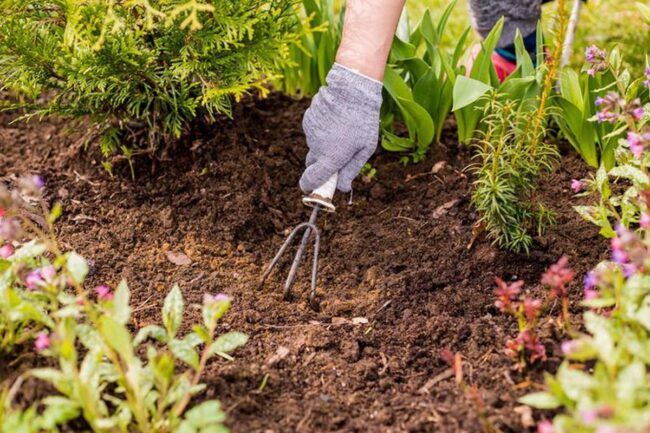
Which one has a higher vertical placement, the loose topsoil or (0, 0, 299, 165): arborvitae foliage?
(0, 0, 299, 165): arborvitae foliage

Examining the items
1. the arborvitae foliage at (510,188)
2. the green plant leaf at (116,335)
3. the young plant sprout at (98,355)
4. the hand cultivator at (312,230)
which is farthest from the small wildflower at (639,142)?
the green plant leaf at (116,335)

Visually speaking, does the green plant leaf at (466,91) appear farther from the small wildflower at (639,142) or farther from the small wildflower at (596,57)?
the small wildflower at (639,142)

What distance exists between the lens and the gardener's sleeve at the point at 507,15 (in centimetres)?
352

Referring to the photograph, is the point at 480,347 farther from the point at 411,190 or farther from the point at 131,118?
the point at 131,118

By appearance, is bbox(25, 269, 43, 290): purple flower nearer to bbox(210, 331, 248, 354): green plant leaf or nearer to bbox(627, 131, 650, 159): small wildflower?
bbox(210, 331, 248, 354): green plant leaf

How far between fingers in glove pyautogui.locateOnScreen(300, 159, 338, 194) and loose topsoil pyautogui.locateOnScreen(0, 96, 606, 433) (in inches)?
13.7

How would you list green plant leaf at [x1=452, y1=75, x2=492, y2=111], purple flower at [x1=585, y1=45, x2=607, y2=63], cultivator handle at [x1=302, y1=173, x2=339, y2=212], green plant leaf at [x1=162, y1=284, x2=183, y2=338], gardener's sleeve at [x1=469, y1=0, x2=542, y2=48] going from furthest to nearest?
1. gardener's sleeve at [x1=469, y1=0, x2=542, y2=48]
2. green plant leaf at [x1=452, y1=75, x2=492, y2=111]
3. cultivator handle at [x1=302, y1=173, x2=339, y2=212]
4. purple flower at [x1=585, y1=45, x2=607, y2=63]
5. green plant leaf at [x1=162, y1=284, x2=183, y2=338]

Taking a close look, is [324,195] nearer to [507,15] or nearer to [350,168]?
[350,168]

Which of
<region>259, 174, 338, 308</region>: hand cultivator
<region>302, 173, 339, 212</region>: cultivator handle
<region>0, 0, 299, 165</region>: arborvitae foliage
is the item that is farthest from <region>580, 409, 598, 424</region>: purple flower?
<region>0, 0, 299, 165</region>: arborvitae foliage

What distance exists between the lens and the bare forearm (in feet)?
7.68

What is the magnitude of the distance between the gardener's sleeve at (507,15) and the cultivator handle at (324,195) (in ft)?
5.19

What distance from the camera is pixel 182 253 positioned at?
8.68 feet

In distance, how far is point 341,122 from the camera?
2.42 meters

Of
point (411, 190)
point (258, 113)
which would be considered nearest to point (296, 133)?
point (258, 113)
